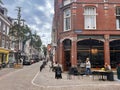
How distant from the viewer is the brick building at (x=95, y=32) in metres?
26.7

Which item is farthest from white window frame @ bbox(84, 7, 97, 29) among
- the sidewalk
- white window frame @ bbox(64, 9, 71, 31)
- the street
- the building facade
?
the building facade

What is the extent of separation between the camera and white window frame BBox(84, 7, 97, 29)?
89.3 ft

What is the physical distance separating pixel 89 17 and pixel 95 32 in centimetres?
200

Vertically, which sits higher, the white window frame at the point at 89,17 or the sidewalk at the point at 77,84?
the white window frame at the point at 89,17

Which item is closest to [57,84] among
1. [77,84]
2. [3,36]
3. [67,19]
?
[77,84]

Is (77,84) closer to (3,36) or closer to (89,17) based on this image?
(89,17)

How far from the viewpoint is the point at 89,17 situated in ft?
90.0

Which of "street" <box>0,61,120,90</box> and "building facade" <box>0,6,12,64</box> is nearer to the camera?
"street" <box>0,61,120,90</box>

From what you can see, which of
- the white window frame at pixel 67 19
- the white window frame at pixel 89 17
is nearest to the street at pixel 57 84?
the white window frame at pixel 89 17

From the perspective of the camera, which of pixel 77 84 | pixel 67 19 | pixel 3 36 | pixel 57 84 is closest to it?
pixel 77 84

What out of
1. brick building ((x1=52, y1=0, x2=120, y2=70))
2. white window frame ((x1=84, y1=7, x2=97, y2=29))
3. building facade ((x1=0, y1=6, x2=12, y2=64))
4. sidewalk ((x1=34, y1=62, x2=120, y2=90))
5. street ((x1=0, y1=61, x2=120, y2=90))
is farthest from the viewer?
building facade ((x1=0, y1=6, x2=12, y2=64))

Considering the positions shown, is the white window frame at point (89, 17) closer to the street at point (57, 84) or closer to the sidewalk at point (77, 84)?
the street at point (57, 84)

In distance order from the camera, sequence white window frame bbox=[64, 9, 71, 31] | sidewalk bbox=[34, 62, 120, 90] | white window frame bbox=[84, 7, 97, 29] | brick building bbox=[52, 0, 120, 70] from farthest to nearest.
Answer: white window frame bbox=[64, 9, 71, 31]
white window frame bbox=[84, 7, 97, 29]
brick building bbox=[52, 0, 120, 70]
sidewalk bbox=[34, 62, 120, 90]

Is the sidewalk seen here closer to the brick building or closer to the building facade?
the brick building
